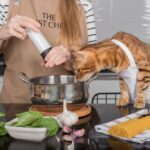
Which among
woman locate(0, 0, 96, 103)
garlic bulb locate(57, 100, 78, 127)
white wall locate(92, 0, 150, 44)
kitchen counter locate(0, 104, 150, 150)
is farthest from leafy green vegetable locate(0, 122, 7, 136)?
white wall locate(92, 0, 150, 44)

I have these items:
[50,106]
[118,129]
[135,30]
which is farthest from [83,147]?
[135,30]

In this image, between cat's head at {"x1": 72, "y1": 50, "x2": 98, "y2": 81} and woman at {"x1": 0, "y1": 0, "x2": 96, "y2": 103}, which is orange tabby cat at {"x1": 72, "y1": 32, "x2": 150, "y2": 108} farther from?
woman at {"x1": 0, "y1": 0, "x2": 96, "y2": 103}

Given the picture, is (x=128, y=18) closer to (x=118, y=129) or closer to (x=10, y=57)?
(x=10, y=57)

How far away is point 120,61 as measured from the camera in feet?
3.21

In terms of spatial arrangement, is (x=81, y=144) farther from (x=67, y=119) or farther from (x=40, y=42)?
(x=40, y=42)

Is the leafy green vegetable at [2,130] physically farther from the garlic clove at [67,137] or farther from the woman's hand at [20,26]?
the woman's hand at [20,26]

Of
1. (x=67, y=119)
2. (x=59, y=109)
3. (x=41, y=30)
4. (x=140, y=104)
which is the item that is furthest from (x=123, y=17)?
(x=67, y=119)

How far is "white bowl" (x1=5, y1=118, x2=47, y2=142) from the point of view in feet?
2.45

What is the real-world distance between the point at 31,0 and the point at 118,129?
1.94 ft

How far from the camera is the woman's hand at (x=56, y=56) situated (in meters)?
0.95

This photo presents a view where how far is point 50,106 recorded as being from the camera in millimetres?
925

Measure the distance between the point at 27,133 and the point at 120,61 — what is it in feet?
1.15

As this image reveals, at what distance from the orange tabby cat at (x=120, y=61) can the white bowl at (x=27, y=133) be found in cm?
27

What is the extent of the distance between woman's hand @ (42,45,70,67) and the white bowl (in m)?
0.24
